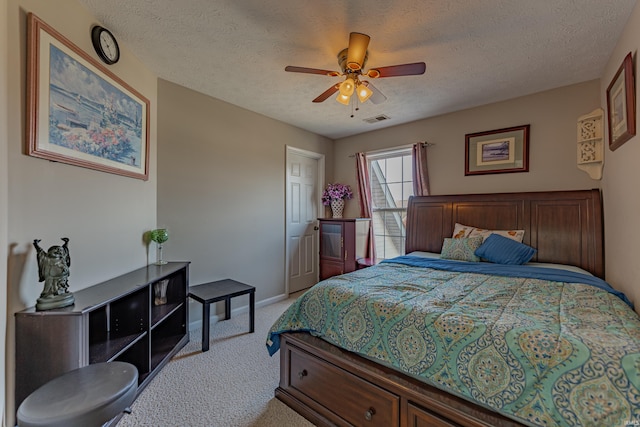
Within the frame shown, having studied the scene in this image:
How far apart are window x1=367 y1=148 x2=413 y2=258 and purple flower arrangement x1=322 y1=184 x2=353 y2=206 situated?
1.34ft

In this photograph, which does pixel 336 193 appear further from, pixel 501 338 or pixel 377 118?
pixel 501 338

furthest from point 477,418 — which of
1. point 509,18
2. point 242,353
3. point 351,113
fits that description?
point 351,113

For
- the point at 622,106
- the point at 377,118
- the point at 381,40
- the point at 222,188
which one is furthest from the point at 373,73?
the point at 222,188

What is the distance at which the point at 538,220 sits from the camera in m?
2.92

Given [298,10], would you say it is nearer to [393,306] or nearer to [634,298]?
[393,306]

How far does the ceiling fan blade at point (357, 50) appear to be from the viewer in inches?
69.6

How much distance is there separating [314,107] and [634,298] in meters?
3.32

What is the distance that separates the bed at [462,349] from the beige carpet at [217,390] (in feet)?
0.63

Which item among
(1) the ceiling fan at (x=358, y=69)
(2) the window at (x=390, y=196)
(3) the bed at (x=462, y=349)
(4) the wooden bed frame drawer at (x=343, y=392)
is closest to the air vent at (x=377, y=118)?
(2) the window at (x=390, y=196)

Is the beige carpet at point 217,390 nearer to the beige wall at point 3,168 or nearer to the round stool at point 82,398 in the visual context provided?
the round stool at point 82,398

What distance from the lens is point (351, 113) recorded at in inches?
145

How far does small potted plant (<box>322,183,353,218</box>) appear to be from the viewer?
459 cm

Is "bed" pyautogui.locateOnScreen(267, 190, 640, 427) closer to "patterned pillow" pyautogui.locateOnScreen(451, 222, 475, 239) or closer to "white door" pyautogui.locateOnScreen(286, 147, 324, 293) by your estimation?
"patterned pillow" pyautogui.locateOnScreen(451, 222, 475, 239)

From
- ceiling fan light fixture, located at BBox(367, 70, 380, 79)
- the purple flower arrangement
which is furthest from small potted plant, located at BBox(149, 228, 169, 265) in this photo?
the purple flower arrangement
